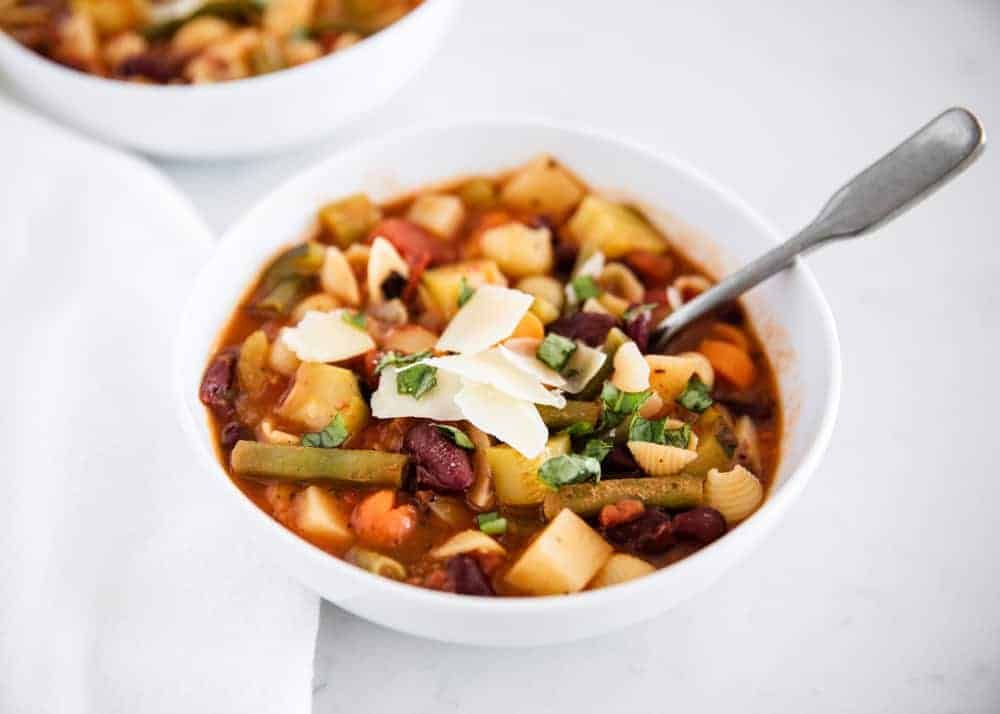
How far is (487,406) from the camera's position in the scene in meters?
2.22

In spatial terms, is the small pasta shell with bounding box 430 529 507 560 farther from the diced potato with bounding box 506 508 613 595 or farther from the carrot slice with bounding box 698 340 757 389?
the carrot slice with bounding box 698 340 757 389

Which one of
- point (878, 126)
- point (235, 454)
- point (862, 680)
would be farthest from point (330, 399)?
point (878, 126)

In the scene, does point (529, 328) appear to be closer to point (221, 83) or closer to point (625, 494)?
point (625, 494)

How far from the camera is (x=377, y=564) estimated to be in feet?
6.92

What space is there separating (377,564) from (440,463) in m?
0.24

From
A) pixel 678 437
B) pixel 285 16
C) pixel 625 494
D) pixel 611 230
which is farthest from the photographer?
pixel 285 16

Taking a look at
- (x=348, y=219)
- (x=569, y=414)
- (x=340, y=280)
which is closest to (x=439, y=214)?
(x=348, y=219)

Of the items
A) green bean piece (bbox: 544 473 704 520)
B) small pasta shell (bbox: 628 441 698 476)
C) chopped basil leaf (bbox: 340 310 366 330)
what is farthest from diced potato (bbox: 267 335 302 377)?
small pasta shell (bbox: 628 441 698 476)

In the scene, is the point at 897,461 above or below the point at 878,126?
below

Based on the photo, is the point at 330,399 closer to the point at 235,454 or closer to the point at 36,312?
the point at 235,454

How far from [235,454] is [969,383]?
5.89ft

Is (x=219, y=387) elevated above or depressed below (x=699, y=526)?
below

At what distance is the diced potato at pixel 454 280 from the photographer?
8.57 feet

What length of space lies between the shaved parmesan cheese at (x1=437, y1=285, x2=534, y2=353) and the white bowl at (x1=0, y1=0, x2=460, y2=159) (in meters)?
0.93
